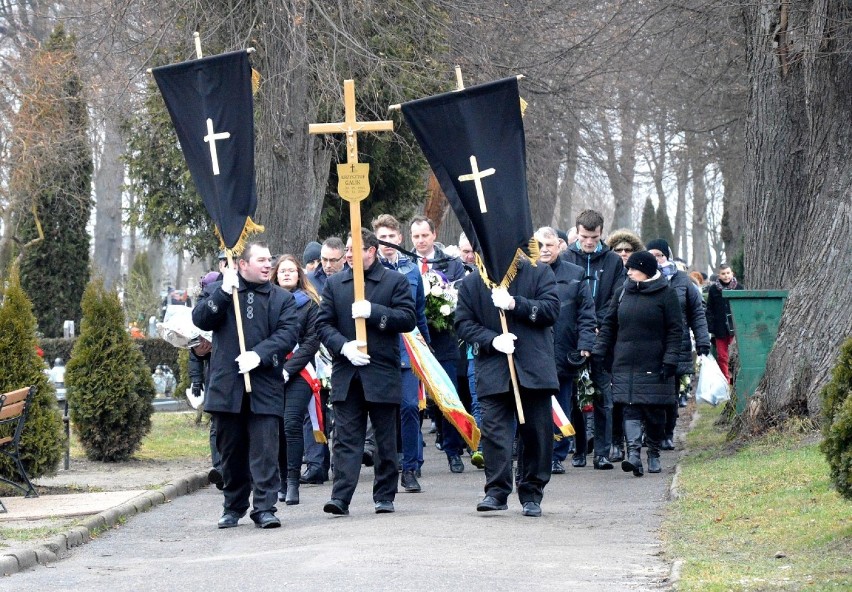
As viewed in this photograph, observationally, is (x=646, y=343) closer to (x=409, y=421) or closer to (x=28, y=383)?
(x=409, y=421)

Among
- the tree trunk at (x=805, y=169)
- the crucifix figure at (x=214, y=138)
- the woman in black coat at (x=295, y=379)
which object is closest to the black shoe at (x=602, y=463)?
the tree trunk at (x=805, y=169)

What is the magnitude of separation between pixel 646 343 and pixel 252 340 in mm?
3671

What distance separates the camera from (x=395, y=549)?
26.1ft

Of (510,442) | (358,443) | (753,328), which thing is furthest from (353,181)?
(753,328)

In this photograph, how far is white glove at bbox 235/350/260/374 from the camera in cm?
909

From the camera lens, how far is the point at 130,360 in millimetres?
14055

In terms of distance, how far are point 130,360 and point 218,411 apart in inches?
197

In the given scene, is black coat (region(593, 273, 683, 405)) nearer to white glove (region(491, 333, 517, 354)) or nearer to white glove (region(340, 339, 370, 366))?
white glove (region(491, 333, 517, 354))

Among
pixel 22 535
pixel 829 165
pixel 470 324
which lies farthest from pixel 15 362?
pixel 829 165

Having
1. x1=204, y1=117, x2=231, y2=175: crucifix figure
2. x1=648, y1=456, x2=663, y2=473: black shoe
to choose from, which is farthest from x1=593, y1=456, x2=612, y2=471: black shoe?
x1=204, y1=117, x2=231, y2=175: crucifix figure

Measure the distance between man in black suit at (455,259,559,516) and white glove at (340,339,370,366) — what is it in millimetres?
647

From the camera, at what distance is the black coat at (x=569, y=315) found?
39.8ft

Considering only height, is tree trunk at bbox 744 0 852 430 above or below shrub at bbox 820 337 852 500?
above

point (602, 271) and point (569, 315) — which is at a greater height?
point (602, 271)
